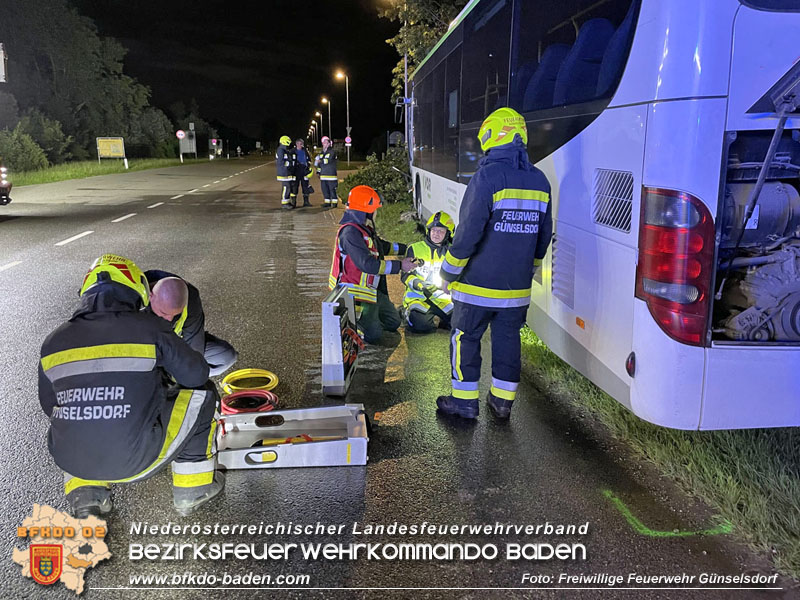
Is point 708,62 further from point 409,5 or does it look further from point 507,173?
point 409,5

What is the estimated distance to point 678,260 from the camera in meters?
3.27

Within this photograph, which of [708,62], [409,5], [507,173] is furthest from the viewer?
[409,5]

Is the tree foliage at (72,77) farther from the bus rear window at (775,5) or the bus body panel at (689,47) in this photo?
the bus rear window at (775,5)

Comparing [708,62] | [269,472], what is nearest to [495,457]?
[269,472]

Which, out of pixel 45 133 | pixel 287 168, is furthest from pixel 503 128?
pixel 45 133

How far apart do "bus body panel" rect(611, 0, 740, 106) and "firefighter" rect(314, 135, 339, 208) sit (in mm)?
15560

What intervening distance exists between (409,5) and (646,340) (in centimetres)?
1695

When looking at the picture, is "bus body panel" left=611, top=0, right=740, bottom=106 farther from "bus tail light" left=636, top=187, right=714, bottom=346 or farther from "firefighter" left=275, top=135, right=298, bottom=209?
"firefighter" left=275, top=135, right=298, bottom=209

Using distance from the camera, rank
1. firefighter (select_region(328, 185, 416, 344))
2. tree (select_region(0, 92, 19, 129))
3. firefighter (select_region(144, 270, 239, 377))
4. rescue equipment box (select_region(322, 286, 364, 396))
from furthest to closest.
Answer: tree (select_region(0, 92, 19, 129)) → firefighter (select_region(328, 185, 416, 344)) → rescue equipment box (select_region(322, 286, 364, 396)) → firefighter (select_region(144, 270, 239, 377))

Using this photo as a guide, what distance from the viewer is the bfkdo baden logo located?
3107 millimetres

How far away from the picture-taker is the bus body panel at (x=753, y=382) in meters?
3.32

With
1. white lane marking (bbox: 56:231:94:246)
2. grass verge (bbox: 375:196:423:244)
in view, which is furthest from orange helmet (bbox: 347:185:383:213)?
white lane marking (bbox: 56:231:94:246)

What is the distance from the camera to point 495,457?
13.8 ft

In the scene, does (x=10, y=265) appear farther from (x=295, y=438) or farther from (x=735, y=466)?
(x=735, y=466)
